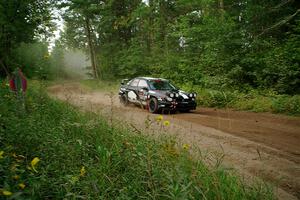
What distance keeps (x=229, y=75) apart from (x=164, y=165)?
13.5 metres

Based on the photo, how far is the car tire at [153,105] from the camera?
12.2 meters

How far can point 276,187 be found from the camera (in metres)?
4.30

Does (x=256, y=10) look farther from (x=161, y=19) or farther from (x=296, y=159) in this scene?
(x=296, y=159)

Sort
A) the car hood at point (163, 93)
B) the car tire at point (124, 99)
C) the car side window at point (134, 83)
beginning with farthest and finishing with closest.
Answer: the car tire at point (124, 99) < the car side window at point (134, 83) < the car hood at point (163, 93)

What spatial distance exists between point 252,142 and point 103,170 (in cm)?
464

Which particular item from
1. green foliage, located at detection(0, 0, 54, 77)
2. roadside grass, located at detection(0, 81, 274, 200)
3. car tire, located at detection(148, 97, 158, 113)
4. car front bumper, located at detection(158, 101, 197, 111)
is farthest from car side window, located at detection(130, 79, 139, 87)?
roadside grass, located at detection(0, 81, 274, 200)

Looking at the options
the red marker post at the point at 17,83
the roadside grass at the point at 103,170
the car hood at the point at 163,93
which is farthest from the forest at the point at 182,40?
the car hood at the point at 163,93

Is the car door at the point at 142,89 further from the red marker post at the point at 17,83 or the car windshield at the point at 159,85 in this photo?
the red marker post at the point at 17,83

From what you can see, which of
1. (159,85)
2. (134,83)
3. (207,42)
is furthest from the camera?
(207,42)

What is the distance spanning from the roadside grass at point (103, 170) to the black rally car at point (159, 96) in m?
6.66

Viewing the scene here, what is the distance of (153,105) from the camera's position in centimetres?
1245

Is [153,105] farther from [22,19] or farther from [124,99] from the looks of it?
[22,19]

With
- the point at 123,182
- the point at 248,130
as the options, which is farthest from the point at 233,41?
the point at 123,182

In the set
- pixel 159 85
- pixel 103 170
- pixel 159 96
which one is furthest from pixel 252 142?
pixel 159 85
